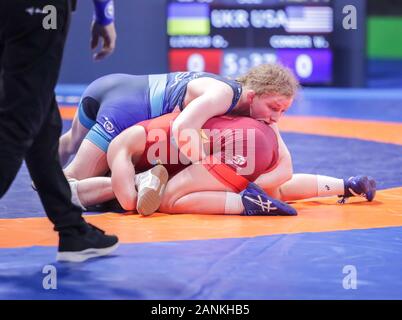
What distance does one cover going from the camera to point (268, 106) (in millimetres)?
3967

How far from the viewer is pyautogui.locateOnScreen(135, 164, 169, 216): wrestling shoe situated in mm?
3754

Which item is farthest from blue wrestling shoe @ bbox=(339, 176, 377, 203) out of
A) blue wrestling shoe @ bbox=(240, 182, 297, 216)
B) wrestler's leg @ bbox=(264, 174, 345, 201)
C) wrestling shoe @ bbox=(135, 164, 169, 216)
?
wrestling shoe @ bbox=(135, 164, 169, 216)

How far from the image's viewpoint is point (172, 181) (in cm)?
390

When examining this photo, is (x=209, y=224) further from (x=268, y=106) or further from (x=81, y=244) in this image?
(x=81, y=244)

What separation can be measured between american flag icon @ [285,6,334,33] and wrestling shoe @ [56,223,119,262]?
661 cm

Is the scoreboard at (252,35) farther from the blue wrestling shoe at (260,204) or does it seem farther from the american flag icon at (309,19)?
the blue wrestling shoe at (260,204)

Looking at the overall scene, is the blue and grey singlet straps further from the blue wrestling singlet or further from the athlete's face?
the athlete's face

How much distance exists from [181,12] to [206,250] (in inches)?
266

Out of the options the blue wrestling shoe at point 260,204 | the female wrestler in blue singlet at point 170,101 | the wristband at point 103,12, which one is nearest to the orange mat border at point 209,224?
the blue wrestling shoe at point 260,204

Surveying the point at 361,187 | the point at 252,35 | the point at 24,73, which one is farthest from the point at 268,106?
the point at 252,35

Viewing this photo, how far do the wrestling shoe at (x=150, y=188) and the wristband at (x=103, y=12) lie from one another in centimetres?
78

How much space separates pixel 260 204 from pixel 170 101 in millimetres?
728

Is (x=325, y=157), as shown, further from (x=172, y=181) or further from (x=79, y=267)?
(x=79, y=267)
